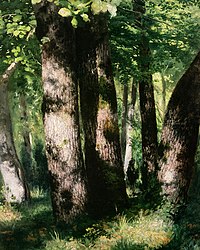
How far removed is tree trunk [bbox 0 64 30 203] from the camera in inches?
694

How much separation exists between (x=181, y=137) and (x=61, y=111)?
236cm

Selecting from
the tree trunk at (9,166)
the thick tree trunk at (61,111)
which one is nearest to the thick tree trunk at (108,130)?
the thick tree trunk at (61,111)

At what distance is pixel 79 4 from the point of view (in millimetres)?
7293

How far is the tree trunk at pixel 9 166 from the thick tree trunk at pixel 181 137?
8610mm

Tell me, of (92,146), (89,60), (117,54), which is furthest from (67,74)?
(117,54)

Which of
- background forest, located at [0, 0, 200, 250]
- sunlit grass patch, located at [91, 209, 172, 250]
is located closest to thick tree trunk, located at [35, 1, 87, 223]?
background forest, located at [0, 0, 200, 250]

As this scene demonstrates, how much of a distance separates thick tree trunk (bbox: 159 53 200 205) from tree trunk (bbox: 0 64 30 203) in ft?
28.2

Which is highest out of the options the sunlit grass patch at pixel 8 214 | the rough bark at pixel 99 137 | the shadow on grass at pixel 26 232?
the rough bark at pixel 99 137

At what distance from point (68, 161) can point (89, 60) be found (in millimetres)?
2057

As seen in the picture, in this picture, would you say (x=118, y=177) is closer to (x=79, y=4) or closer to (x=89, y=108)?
(x=89, y=108)

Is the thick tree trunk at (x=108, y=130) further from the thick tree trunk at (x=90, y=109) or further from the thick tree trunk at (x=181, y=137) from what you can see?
the thick tree trunk at (x=181, y=137)

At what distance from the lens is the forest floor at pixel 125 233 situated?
8.57 meters

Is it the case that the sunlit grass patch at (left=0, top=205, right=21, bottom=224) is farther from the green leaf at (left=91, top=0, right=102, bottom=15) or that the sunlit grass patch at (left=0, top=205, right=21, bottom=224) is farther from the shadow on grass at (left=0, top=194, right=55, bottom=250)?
the green leaf at (left=91, top=0, right=102, bottom=15)

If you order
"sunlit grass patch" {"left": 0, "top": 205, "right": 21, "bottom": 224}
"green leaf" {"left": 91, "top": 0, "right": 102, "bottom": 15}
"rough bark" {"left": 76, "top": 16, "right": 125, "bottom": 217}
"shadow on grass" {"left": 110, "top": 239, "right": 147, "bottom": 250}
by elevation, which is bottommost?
"sunlit grass patch" {"left": 0, "top": 205, "right": 21, "bottom": 224}
